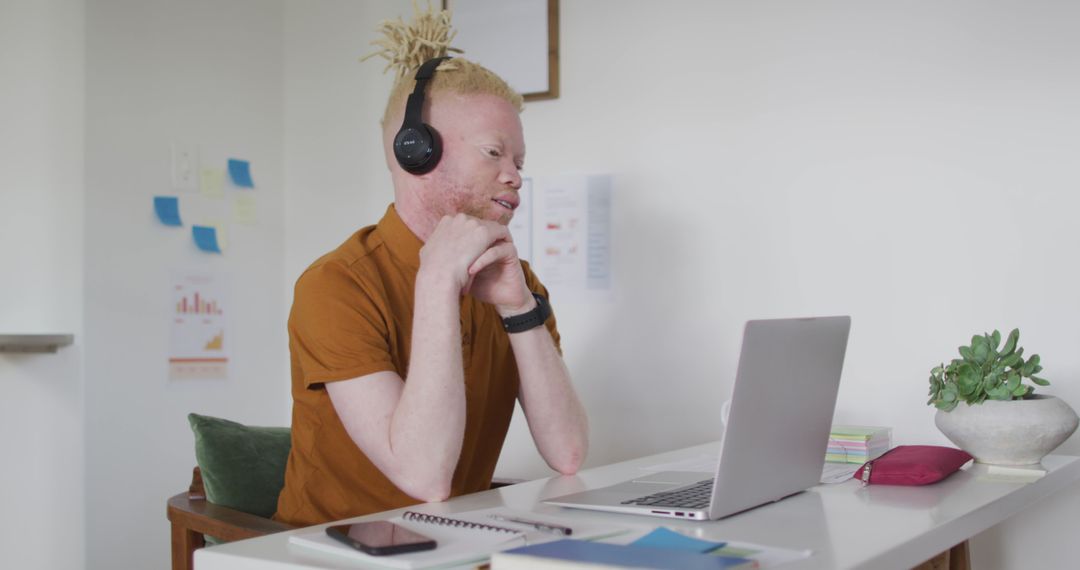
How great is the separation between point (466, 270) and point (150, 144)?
6.31ft

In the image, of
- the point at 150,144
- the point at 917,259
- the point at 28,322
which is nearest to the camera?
the point at 917,259

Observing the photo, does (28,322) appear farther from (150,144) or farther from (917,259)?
(917,259)

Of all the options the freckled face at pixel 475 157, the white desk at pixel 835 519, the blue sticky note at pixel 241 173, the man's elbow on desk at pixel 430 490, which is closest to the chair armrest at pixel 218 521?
the man's elbow on desk at pixel 430 490

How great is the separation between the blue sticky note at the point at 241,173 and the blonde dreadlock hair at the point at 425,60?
160 centimetres

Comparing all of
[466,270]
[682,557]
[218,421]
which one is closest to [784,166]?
[466,270]

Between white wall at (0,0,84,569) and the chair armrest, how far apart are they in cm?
118

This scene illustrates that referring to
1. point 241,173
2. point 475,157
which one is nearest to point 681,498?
point 475,157

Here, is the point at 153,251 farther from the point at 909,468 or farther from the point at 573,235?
the point at 909,468

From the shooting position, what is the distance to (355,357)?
142cm

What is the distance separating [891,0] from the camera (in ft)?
7.71

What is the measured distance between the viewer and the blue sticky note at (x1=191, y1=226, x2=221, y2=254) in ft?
10.2

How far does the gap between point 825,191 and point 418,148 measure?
121 centimetres

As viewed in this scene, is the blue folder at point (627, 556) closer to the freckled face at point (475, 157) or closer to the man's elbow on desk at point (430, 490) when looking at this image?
the man's elbow on desk at point (430, 490)

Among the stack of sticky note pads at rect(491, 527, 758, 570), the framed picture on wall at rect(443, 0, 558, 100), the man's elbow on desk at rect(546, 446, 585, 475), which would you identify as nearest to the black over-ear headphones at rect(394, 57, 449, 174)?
the man's elbow on desk at rect(546, 446, 585, 475)
